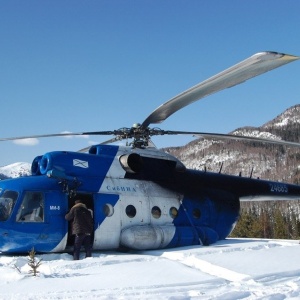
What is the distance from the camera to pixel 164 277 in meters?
7.07

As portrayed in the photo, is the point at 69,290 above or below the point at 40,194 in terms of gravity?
below

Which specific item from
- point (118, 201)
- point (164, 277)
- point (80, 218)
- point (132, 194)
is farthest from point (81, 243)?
point (164, 277)

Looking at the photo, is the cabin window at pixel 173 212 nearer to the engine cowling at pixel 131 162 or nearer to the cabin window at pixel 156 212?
the cabin window at pixel 156 212

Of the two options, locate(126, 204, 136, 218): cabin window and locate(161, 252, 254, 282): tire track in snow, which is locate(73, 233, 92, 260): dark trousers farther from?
locate(161, 252, 254, 282): tire track in snow

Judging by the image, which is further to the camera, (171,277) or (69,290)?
(171,277)

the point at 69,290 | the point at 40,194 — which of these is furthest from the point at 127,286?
the point at 40,194

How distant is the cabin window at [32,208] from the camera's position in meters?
9.86

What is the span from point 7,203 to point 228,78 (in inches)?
230

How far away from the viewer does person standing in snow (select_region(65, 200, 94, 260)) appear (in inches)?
386

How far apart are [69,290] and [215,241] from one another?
7.29 metres

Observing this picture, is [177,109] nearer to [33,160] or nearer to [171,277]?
[33,160]

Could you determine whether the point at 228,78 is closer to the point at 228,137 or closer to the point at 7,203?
the point at 228,137

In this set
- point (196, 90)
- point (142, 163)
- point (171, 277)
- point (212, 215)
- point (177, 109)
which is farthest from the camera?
point (212, 215)

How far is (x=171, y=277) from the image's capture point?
279 inches
